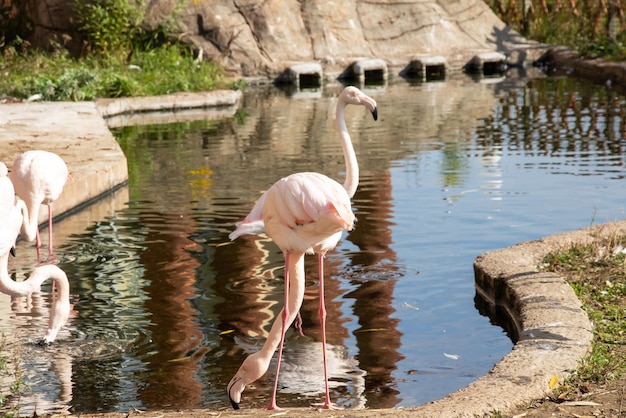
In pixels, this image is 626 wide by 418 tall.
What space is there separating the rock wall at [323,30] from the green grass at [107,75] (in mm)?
962

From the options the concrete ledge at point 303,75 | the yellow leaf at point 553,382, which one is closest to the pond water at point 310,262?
the yellow leaf at point 553,382

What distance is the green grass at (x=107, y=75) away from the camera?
16344mm

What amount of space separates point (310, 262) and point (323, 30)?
17303 millimetres

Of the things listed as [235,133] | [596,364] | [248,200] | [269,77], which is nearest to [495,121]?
[235,133]

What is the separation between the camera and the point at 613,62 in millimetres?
21000

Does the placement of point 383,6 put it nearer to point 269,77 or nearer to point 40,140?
point 269,77

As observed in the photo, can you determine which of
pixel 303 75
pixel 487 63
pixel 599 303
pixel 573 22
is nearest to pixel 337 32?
pixel 303 75

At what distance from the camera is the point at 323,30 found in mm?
24156

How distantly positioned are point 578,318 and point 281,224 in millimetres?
1525

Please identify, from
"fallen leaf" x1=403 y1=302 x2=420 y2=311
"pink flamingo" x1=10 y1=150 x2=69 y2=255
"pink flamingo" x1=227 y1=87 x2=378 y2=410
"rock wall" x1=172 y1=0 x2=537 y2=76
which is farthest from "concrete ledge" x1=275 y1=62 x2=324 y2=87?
"pink flamingo" x1=227 y1=87 x2=378 y2=410

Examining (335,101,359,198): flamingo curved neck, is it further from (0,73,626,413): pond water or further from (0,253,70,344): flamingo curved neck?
(0,253,70,344): flamingo curved neck

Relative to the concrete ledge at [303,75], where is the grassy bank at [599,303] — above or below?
below

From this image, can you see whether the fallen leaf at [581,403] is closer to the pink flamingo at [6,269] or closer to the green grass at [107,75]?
the pink flamingo at [6,269]

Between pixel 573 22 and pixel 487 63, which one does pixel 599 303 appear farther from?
pixel 573 22
